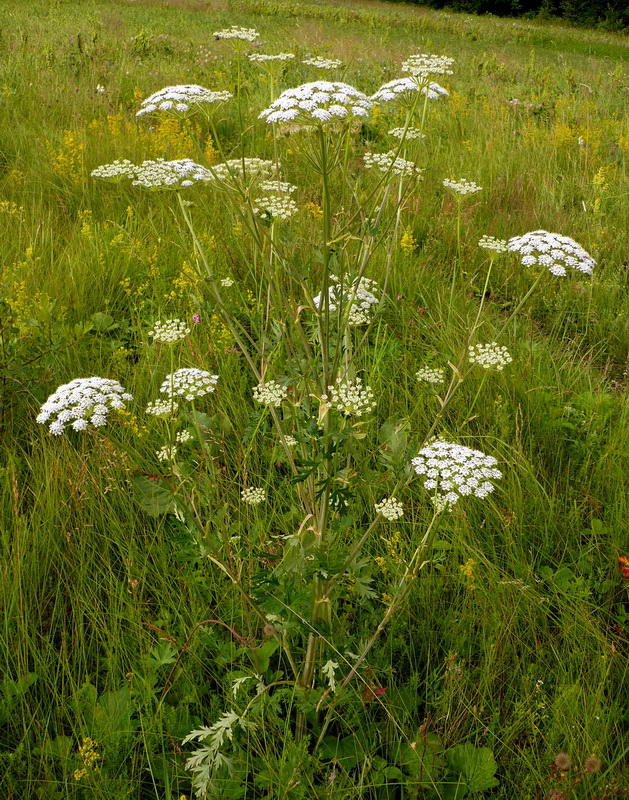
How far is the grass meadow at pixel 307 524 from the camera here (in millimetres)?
1805

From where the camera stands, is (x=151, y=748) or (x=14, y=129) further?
(x=14, y=129)

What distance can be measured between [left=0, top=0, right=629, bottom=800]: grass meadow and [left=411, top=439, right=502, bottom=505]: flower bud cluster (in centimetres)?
5

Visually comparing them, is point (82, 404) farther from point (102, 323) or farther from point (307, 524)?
point (102, 323)

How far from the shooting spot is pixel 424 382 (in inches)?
126

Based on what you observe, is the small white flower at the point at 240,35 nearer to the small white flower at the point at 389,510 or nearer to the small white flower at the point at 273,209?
the small white flower at the point at 273,209

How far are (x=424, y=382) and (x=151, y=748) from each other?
6.83ft

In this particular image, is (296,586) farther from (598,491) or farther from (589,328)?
(589,328)

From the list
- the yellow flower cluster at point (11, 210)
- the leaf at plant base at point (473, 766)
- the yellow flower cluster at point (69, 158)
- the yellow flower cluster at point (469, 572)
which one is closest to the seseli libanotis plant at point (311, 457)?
the yellow flower cluster at point (469, 572)

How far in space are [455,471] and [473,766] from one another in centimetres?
87

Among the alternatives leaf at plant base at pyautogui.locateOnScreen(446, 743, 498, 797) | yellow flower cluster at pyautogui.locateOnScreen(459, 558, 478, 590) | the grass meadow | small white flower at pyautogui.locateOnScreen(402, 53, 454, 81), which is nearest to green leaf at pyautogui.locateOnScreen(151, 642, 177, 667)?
the grass meadow

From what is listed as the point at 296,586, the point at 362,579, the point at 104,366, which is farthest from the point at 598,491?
the point at 104,366

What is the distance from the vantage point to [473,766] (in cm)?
180

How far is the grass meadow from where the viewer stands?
1.80 m

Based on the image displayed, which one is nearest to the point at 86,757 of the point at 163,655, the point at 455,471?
the point at 163,655
